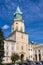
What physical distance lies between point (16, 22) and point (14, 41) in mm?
8899

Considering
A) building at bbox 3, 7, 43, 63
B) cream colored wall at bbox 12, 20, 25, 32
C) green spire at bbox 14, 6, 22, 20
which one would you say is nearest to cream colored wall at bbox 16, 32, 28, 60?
building at bbox 3, 7, 43, 63

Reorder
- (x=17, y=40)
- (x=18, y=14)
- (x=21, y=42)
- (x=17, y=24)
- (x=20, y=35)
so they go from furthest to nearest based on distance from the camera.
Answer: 1. (x=18, y=14)
2. (x=17, y=24)
3. (x=20, y=35)
4. (x=21, y=42)
5. (x=17, y=40)

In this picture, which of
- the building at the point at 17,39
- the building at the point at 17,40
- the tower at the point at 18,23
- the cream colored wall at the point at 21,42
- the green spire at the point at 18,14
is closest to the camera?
the building at the point at 17,40

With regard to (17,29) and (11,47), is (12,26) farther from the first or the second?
(11,47)

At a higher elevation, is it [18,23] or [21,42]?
[18,23]

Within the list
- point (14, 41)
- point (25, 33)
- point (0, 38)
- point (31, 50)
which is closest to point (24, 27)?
point (25, 33)

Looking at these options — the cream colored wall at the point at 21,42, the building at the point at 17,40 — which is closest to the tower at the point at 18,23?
the building at the point at 17,40

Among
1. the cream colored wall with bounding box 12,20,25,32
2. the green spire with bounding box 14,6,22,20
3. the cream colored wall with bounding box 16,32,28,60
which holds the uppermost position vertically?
the green spire with bounding box 14,6,22,20

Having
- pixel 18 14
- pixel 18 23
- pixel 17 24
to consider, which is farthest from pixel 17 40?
pixel 18 14

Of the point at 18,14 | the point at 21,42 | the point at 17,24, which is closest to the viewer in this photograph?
the point at 21,42

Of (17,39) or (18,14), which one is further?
(18,14)

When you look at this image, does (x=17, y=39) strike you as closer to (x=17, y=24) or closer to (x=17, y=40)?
(x=17, y=40)

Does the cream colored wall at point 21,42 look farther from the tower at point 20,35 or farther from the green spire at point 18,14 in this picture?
the green spire at point 18,14

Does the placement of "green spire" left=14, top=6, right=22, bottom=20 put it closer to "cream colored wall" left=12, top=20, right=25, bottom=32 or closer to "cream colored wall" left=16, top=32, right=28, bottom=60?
"cream colored wall" left=12, top=20, right=25, bottom=32
